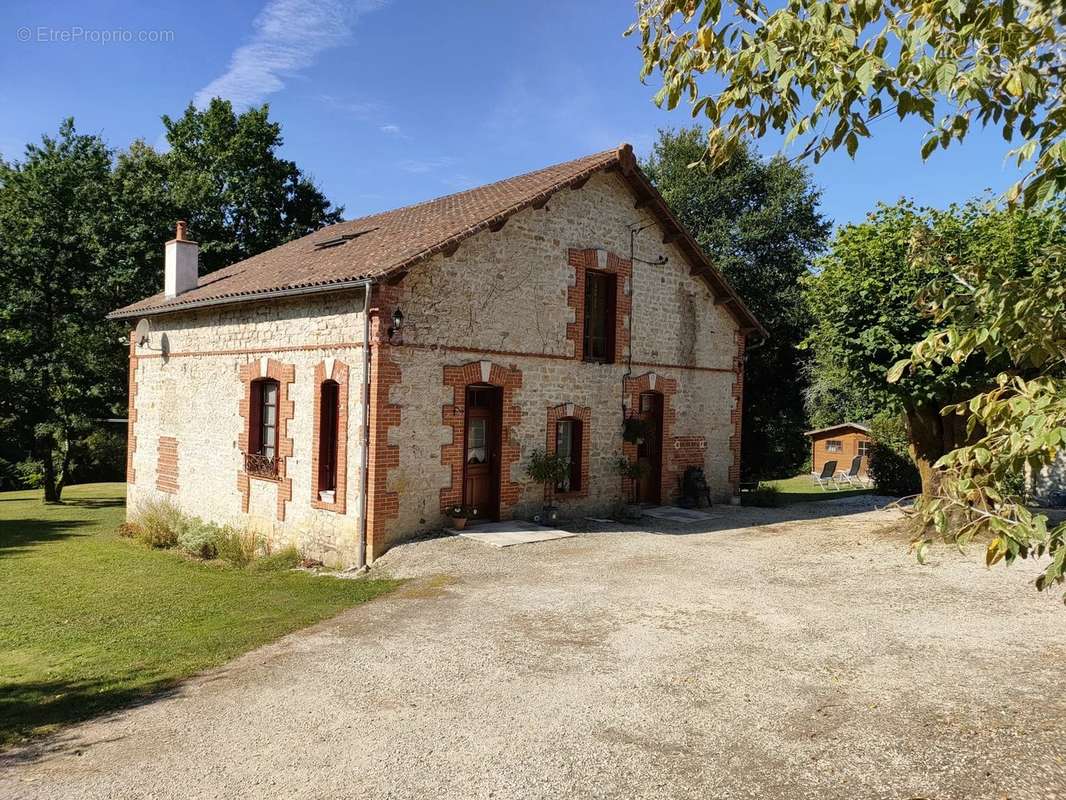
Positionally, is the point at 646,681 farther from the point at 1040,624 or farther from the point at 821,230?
the point at 821,230

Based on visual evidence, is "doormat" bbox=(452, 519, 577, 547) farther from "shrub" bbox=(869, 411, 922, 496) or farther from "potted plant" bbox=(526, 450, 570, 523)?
"shrub" bbox=(869, 411, 922, 496)

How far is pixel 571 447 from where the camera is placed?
47.3 ft

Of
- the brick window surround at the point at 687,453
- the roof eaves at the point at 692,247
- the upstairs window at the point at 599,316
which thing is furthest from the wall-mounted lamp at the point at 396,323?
the brick window surround at the point at 687,453

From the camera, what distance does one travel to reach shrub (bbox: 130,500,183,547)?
1533cm

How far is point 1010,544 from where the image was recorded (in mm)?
3023

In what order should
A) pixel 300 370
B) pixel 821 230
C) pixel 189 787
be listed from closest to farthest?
pixel 189 787
pixel 300 370
pixel 821 230

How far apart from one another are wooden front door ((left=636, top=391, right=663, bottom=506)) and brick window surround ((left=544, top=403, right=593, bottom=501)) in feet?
6.21

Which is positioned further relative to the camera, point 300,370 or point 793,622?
point 300,370

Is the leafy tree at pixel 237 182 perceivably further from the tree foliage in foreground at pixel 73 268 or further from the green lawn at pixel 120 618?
the green lawn at pixel 120 618

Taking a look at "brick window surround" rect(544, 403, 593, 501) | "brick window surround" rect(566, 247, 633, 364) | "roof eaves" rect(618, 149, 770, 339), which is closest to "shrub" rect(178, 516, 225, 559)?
"brick window surround" rect(544, 403, 593, 501)

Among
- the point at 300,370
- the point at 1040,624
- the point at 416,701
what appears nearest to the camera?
the point at 416,701

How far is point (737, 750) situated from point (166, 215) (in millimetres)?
25994

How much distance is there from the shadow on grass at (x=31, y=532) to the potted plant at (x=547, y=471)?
1004 centimetres

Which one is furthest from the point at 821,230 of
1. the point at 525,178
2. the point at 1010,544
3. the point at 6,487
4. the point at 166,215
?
the point at 6,487
